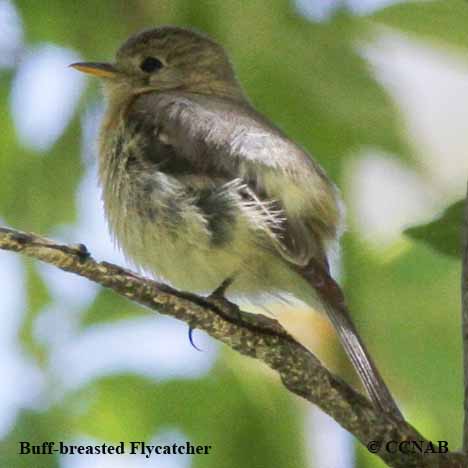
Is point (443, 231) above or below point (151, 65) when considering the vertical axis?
below

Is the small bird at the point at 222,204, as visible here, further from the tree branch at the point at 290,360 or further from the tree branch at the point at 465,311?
the tree branch at the point at 465,311

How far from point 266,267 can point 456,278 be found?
27.8 inches

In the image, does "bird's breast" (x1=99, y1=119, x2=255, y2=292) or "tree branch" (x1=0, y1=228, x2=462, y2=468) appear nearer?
"tree branch" (x1=0, y1=228, x2=462, y2=468)

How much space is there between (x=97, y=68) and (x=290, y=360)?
87.2 inches

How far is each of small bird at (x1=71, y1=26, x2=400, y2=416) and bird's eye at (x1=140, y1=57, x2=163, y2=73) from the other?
2.18 feet

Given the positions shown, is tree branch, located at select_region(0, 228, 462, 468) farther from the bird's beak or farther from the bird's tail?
the bird's beak

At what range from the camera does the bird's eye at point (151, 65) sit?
5.14 metres

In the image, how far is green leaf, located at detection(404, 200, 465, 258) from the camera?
3.03m

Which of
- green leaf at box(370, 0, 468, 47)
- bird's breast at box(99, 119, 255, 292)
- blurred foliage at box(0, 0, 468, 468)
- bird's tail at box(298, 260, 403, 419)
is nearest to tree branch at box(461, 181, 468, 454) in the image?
bird's tail at box(298, 260, 403, 419)

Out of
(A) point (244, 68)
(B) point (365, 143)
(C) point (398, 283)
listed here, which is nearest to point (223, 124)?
(A) point (244, 68)

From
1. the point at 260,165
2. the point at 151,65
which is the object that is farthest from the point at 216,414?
the point at 151,65

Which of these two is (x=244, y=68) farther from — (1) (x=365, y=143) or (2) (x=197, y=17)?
(1) (x=365, y=143)

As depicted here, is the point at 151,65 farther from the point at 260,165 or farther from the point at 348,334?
the point at 348,334

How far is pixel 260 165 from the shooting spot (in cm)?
396
